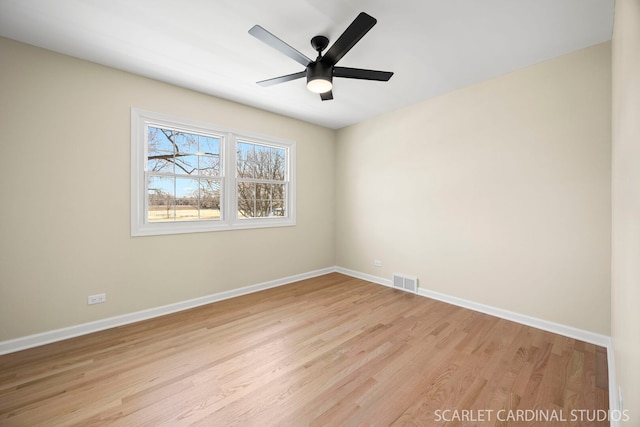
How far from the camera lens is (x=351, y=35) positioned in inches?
70.7

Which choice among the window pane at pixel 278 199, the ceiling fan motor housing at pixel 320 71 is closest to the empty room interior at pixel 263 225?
the ceiling fan motor housing at pixel 320 71

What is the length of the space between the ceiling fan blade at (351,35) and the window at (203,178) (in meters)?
2.07

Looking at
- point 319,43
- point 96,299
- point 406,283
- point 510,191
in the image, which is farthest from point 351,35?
point 96,299

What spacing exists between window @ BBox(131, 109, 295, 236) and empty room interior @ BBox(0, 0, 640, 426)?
0.03 m

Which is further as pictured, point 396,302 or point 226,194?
point 226,194

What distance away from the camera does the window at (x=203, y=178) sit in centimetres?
297

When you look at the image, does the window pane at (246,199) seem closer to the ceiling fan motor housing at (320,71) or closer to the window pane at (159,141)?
Answer: the window pane at (159,141)

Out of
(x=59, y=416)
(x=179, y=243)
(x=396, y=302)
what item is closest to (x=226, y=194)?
(x=179, y=243)

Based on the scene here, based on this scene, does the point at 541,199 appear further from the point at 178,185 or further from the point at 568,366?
the point at 178,185

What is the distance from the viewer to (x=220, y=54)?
97.1 inches

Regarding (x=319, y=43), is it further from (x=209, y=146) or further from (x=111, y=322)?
(x=111, y=322)

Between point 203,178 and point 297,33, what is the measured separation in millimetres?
2164

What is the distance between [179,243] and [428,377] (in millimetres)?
3041

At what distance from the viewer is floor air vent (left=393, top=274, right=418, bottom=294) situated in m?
3.71
